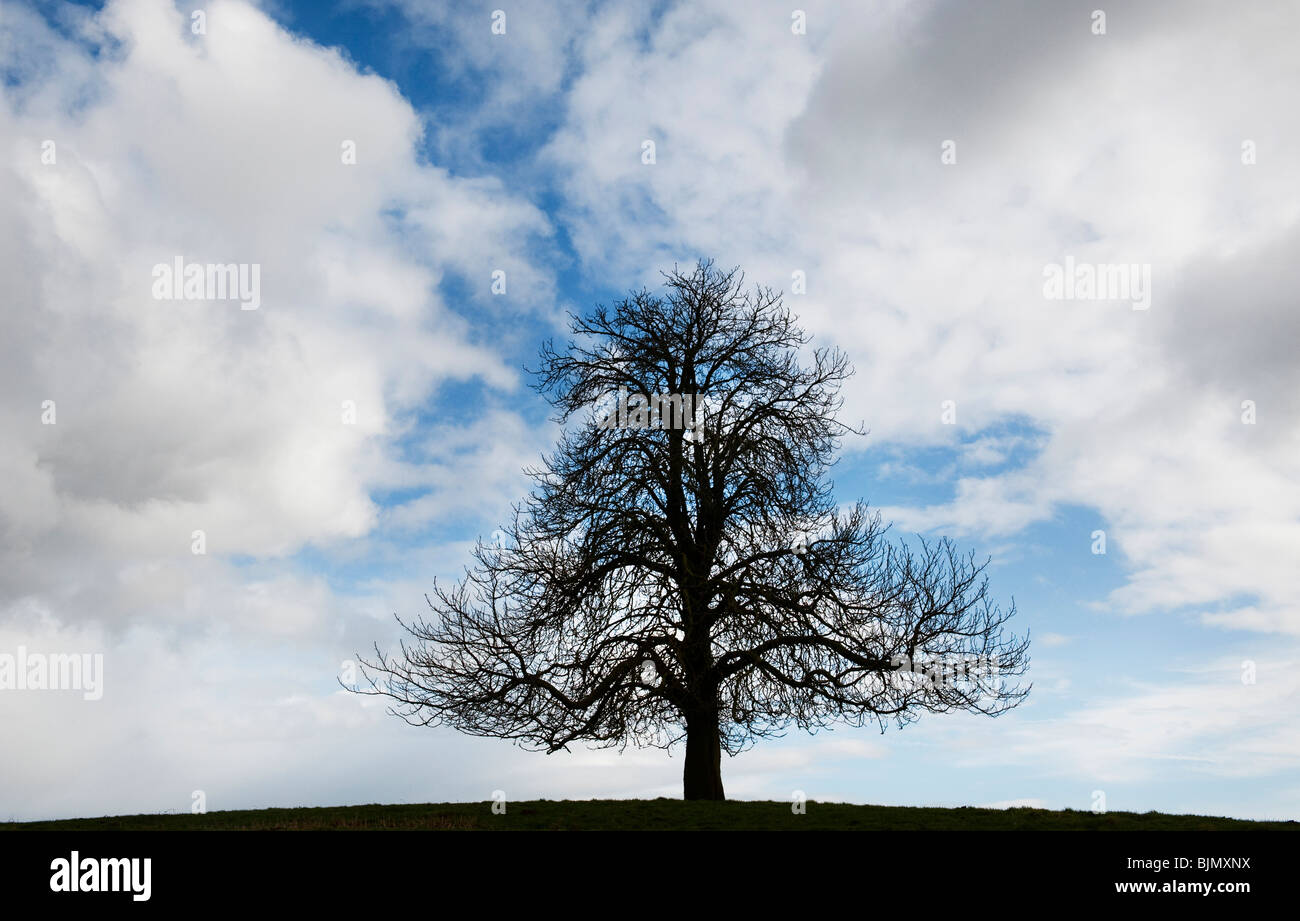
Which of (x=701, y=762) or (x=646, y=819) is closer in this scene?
(x=646, y=819)

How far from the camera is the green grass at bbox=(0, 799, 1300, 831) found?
45.7 feet

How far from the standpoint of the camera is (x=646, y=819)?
1452 centimetres

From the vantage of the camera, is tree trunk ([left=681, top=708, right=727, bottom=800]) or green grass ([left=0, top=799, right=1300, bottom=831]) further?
tree trunk ([left=681, top=708, right=727, bottom=800])

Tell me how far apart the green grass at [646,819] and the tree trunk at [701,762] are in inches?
38.3

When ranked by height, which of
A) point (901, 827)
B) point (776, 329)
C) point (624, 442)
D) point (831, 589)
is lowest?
point (901, 827)

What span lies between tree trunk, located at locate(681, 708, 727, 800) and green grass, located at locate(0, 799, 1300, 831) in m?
0.97

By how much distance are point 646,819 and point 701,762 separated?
358 cm

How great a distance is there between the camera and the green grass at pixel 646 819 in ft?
45.7
